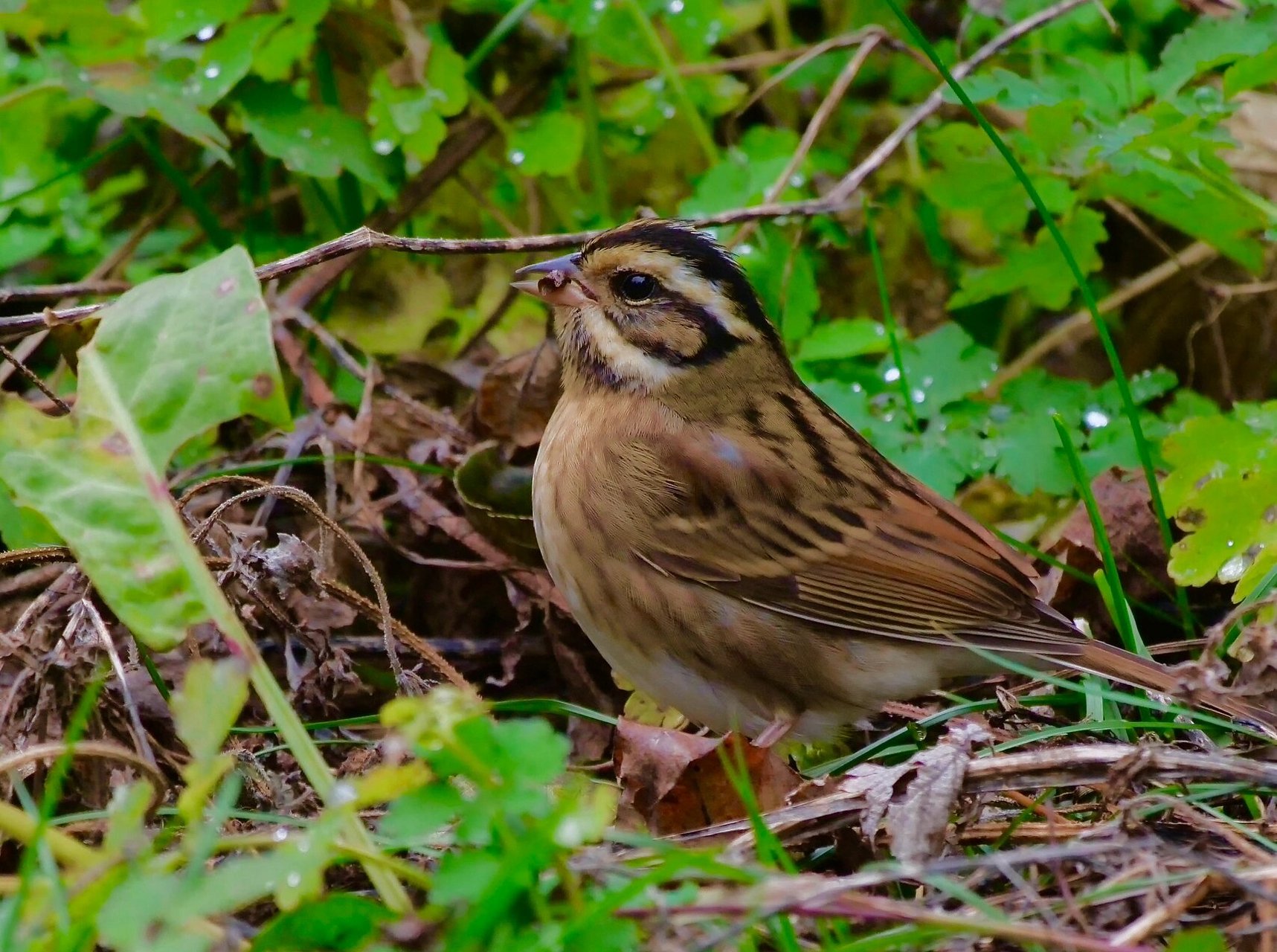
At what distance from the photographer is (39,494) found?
2473 mm

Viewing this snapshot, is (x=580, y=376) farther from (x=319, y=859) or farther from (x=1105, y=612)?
(x=319, y=859)

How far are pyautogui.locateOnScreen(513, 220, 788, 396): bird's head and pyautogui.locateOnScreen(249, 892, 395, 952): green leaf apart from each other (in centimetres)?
190

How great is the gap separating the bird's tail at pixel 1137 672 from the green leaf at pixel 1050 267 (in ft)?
5.12

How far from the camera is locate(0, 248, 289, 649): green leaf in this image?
239 cm

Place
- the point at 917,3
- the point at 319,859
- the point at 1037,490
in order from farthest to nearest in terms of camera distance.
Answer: the point at 917,3, the point at 1037,490, the point at 319,859

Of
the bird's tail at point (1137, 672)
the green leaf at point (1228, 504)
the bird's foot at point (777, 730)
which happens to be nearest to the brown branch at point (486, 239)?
the bird's foot at point (777, 730)

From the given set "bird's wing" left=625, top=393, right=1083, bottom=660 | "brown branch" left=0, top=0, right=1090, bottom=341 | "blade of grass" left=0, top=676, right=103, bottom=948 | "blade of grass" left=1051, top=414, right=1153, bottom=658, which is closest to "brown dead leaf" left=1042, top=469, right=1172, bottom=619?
"bird's wing" left=625, top=393, right=1083, bottom=660

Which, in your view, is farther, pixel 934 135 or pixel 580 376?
pixel 934 135

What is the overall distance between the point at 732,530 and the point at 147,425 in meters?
1.40

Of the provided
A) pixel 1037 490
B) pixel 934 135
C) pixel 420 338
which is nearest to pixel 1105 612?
pixel 1037 490

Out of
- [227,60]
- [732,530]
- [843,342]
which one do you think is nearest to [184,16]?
[227,60]

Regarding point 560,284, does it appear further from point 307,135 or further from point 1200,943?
point 1200,943

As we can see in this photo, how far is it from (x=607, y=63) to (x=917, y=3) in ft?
4.16

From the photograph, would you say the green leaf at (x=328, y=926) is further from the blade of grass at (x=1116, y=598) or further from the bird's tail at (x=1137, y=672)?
the blade of grass at (x=1116, y=598)
